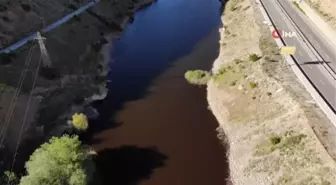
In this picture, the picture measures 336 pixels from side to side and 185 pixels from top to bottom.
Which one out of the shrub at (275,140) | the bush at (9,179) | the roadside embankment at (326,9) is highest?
the roadside embankment at (326,9)

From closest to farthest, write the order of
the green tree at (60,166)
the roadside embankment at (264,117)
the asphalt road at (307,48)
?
the green tree at (60,166), the roadside embankment at (264,117), the asphalt road at (307,48)

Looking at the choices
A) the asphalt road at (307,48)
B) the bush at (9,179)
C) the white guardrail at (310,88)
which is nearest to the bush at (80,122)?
the bush at (9,179)

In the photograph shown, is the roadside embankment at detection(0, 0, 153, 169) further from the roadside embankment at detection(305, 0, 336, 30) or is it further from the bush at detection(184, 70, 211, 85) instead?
the roadside embankment at detection(305, 0, 336, 30)

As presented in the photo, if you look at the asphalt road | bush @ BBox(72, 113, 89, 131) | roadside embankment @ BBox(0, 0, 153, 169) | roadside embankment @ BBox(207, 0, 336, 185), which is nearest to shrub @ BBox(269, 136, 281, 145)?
roadside embankment @ BBox(207, 0, 336, 185)

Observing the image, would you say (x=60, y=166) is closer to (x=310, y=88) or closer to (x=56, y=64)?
(x=56, y=64)

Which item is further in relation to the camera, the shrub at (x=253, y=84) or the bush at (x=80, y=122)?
the shrub at (x=253, y=84)

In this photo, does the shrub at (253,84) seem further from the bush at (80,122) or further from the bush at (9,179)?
the bush at (9,179)
